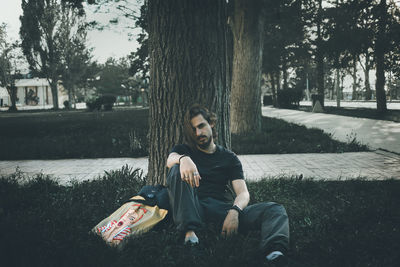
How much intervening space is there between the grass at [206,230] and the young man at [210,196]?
141mm

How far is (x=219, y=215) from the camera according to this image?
299 cm

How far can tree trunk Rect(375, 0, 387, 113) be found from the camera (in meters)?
16.1

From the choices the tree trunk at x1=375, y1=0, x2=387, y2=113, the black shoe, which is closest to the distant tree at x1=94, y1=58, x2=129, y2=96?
the tree trunk at x1=375, y1=0, x2=387, y2=113

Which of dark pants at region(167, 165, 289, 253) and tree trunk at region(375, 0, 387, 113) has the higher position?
tree trunk at region(375, 0, 387, 113)

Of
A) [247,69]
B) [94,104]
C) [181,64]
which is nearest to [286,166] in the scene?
[181,64]

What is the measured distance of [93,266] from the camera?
243 centimetres

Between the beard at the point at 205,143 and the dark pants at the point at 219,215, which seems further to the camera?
the beard at the point at 205,143

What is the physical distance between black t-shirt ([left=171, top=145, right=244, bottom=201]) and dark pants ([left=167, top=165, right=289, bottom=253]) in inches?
3.6

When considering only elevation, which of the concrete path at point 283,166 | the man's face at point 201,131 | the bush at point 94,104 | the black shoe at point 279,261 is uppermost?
the bush at point 94,104

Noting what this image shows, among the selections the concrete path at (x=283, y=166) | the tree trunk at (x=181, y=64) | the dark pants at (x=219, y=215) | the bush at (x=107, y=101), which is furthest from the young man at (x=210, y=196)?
the bush at (x=107, y=101)

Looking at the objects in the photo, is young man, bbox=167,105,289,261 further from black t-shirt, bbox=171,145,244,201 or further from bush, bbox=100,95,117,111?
bush, bbox=100,95,117,111

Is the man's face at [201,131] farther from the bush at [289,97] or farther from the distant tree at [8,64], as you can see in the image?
the distant tree at [8,64]

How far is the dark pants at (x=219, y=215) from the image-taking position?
258cm

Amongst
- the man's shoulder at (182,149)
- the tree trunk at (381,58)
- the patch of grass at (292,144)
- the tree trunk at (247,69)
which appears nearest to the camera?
the man's shoulder at (182,149)
